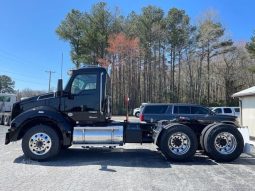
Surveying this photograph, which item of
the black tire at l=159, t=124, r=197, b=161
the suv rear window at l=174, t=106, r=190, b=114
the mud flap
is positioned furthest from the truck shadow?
the suv rear window at l=174, t=106, r=190, b=114

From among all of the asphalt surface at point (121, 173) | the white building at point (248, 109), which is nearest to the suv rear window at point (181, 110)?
the white building at point (248, 109)

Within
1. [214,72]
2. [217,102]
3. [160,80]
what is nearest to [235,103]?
[217,102]

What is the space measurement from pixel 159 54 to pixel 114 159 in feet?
170

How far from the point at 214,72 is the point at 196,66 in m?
3.07

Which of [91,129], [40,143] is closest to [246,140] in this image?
[91,129]

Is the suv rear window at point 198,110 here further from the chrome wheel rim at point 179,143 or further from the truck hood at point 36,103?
the truck hood at point 36,103

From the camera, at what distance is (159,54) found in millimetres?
61844

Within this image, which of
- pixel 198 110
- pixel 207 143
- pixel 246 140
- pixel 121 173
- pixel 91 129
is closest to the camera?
pixel 121 173

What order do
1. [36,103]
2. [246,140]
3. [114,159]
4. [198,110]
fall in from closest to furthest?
[114,159]
[246,140]
[36,103]
[198,110]

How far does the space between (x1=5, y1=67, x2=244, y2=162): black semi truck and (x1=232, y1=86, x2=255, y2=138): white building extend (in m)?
7.67

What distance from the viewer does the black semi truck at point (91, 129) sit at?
35.2 ft

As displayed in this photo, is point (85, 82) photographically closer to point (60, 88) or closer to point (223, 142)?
point (60, 88)

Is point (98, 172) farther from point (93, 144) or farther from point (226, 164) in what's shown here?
point (226, 164)

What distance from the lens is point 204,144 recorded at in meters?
11.0
